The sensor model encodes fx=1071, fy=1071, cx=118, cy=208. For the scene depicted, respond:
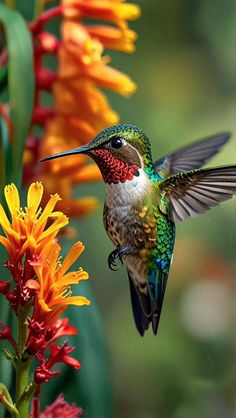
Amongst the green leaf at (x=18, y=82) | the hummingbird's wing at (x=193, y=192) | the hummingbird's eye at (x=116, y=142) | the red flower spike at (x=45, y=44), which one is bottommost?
the hummingbird's wing at (x=193, y=192)

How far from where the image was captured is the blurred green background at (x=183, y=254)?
1.47 meters

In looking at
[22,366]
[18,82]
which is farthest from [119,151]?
[18,82]

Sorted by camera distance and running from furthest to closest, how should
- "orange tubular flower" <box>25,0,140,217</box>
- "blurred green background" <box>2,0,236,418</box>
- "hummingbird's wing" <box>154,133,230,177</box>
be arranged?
"blurred green background" <box>2,0,236,418</box> → "orange tubular flower" <box>25,0,140,217</box> → "hummingbird's wing" <box>154,133,230,177</box>

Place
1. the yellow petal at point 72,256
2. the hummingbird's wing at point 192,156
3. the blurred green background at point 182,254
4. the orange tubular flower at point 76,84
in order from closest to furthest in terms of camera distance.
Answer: the yellow petal at point 72,256 → the hummingbird's wing at point 192,156 → the orange tubular flower at point 76,84 → the blurred green background at point 182,254

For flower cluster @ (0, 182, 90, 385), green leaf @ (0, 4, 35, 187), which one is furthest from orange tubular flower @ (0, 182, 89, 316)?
green leaf @ (0, 4, 35, 187)

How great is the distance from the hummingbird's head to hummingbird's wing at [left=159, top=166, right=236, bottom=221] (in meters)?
0.04

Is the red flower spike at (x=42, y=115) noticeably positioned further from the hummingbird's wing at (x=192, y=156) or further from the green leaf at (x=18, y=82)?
the hummingbird's wing at (x=192, y=156)

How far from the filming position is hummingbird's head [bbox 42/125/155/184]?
0.48 m

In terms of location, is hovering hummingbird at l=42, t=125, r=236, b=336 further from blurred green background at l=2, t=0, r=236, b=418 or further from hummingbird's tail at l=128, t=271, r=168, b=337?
blurred green background at l=2, t=0, r=236, b=418

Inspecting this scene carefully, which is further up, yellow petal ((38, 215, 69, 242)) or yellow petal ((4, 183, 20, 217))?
yellow petal ((4, 183, 20, 217))

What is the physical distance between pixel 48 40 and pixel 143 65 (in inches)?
31.4

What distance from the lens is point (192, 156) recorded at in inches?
25.7

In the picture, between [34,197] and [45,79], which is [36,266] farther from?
[45,79]

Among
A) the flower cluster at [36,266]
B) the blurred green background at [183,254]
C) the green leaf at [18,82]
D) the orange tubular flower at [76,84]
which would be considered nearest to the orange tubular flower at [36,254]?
the flower cluster at [36,266]
